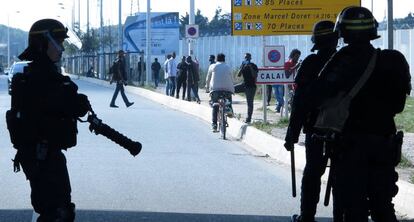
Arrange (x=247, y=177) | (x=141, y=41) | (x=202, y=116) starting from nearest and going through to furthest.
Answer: (x=247, y=177), (x=202, y=116), (x=141, y=41)

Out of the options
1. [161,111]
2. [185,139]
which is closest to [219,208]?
[185,139]

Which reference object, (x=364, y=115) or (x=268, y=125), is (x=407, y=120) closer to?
(x=268, y=125)

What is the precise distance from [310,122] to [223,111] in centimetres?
1356

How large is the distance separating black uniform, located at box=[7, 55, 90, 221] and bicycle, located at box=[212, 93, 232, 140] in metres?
14.7

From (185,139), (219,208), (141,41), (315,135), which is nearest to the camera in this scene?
(315,135)

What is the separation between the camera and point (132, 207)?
1154cm

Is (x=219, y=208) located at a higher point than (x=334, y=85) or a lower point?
lower

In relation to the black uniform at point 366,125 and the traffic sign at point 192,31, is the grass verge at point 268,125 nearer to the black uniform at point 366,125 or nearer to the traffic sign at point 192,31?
the traffic sign at point 192,31

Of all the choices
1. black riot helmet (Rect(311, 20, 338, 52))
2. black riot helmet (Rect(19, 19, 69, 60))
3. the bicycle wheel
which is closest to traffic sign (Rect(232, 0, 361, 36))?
the bicycle wheel

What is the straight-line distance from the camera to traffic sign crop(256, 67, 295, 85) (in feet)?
75.8

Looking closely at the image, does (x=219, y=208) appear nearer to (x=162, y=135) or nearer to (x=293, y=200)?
(x=293, y=200)

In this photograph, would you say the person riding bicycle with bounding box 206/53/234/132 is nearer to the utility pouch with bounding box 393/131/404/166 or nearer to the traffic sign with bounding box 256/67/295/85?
the traffic sign with bounding box 256/67/295/85

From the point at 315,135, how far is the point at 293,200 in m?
4.62

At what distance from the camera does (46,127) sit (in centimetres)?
684
